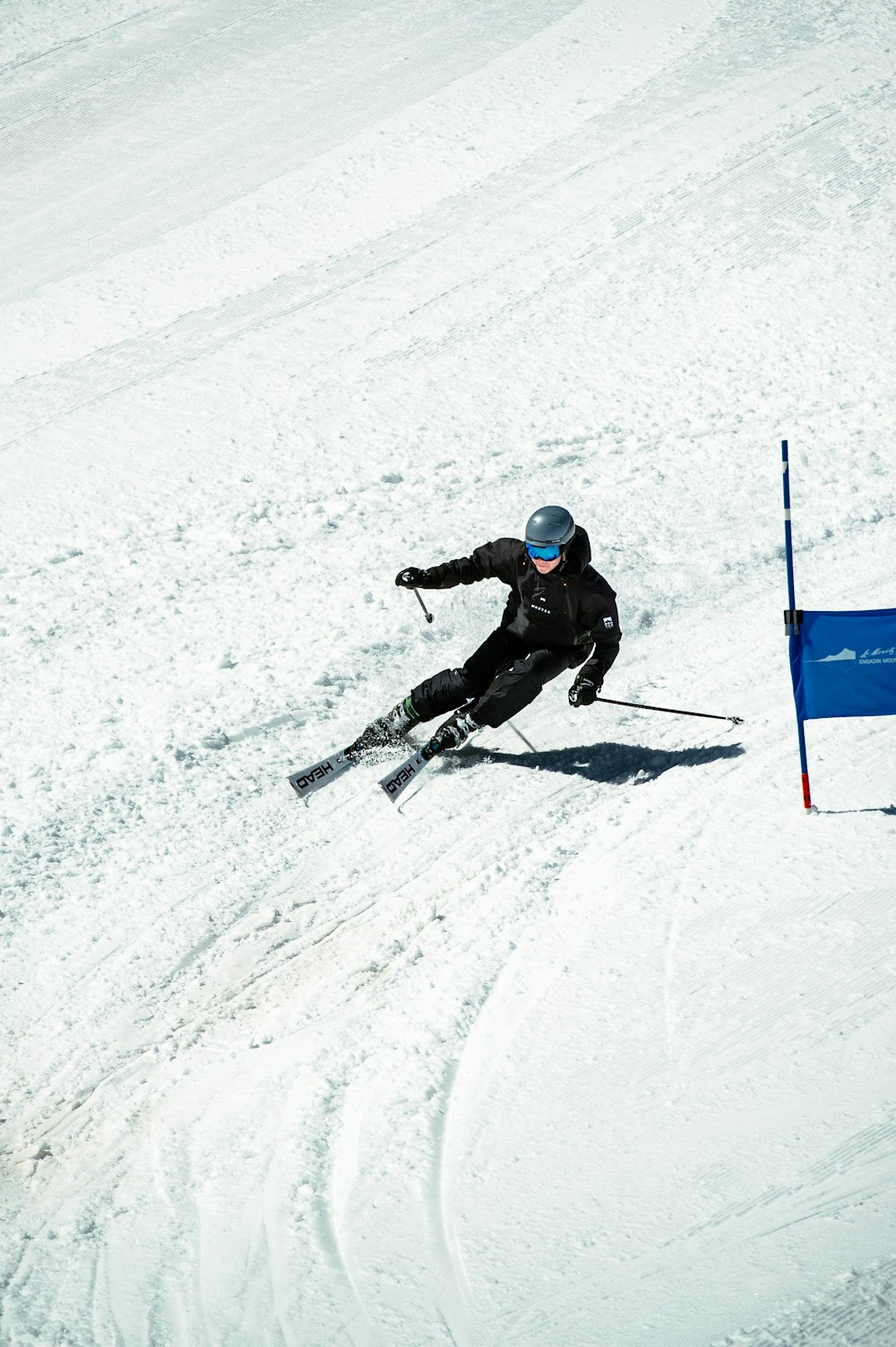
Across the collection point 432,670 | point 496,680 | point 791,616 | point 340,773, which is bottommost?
point 432,670

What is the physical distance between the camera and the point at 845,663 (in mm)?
5863

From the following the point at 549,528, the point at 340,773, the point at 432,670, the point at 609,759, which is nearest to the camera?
the point at 549,528

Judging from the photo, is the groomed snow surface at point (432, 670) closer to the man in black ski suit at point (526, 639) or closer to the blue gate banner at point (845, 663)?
the man in black ski suit at point (526, 639)

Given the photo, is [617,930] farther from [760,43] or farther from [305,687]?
[760,43]

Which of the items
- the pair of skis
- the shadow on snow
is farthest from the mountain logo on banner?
the pair of skis

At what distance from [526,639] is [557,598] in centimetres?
38

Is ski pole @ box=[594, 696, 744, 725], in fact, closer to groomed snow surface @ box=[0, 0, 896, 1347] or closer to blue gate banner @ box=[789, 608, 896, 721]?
groomed snow surface @ box=[0, 0, 896, 1347]

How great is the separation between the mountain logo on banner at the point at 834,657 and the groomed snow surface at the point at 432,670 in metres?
0.97

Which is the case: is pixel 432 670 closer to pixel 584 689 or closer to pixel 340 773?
pixel 340 773

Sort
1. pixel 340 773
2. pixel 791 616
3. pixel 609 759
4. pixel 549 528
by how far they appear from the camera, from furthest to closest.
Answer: pixel 609 759
pixel 340 773
pixel 549 528
pixel 791 616

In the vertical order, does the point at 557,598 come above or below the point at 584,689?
above

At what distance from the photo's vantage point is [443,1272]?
4.14 metres

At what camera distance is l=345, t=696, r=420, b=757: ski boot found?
6.90 metres

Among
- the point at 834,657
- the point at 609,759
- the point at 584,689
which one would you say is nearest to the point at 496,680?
the point at 584,689
